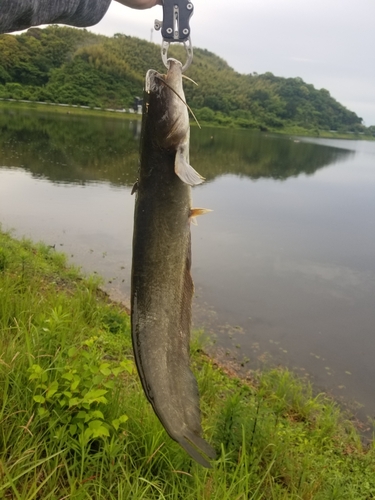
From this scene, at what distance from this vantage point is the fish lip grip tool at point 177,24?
77.0 inches

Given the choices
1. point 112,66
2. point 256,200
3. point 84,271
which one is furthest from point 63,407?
point 112,66

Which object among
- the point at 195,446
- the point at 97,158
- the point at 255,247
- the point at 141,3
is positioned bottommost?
the point at 255,247

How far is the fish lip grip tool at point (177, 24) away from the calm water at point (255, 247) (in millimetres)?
4702

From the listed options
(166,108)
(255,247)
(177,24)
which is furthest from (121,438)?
(255,247)

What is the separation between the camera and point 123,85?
6762cm

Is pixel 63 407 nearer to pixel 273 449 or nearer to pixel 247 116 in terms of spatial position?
pixel 273 449

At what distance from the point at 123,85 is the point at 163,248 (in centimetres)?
7125

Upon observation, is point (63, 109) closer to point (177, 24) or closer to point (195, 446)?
point (177, 24)

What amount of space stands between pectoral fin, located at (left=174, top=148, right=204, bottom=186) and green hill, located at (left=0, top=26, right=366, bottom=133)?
1918 inches

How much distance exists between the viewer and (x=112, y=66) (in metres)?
70.9

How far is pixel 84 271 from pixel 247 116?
7348 centimetres

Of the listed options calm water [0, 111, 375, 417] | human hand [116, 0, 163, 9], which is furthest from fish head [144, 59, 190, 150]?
A: calm water [0, 111, 375, 417]

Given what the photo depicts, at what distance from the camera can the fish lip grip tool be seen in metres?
1.96

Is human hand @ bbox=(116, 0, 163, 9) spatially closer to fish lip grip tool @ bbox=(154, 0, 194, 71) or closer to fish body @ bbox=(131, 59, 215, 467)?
fish lip grip tool @ bbox=(154, 0, 194, 71)
